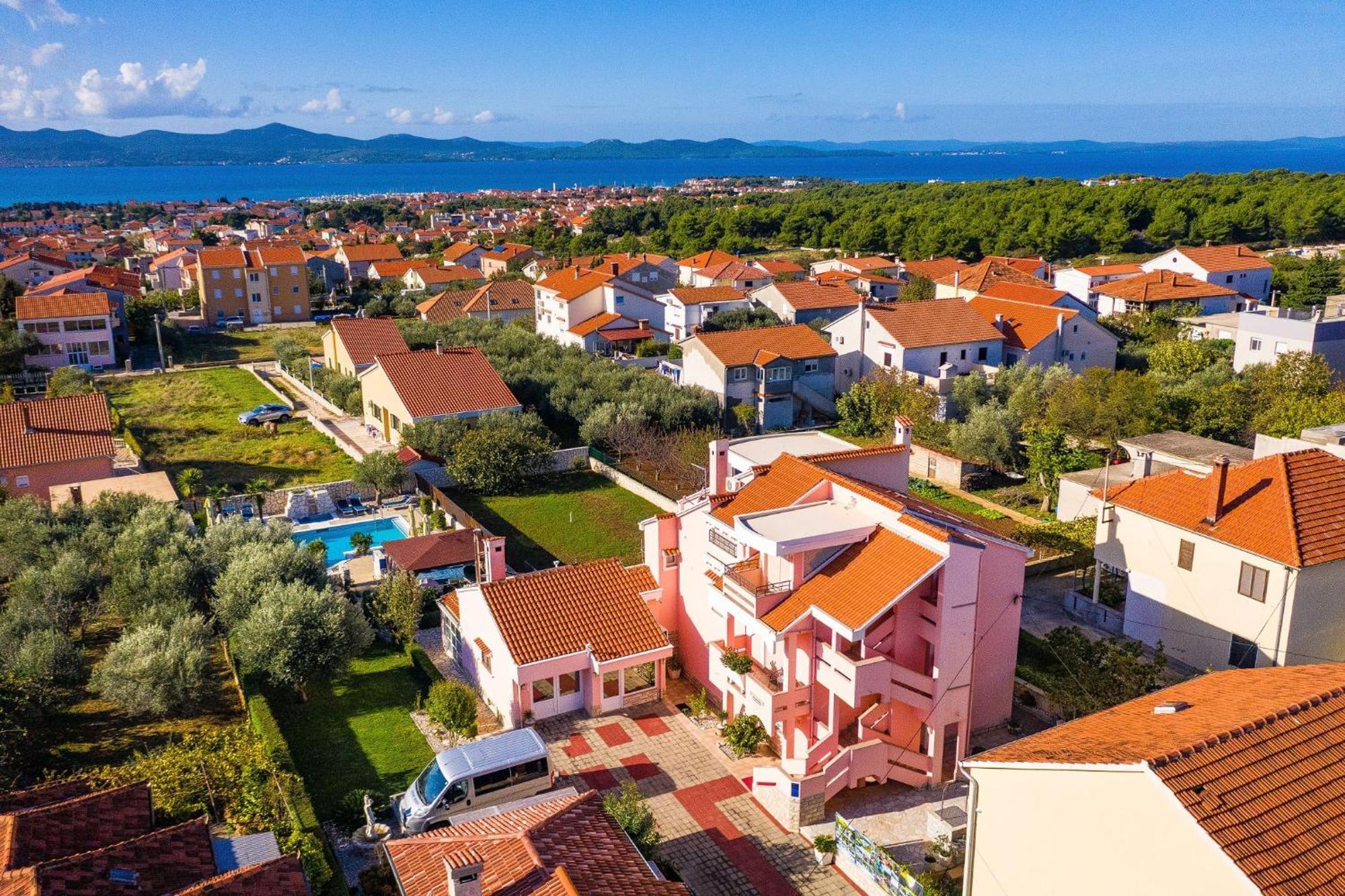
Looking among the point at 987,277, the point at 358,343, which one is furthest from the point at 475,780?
the point at 987,277

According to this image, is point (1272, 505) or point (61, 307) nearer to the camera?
point (1272, 505)

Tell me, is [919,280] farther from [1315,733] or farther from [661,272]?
[1315,733]

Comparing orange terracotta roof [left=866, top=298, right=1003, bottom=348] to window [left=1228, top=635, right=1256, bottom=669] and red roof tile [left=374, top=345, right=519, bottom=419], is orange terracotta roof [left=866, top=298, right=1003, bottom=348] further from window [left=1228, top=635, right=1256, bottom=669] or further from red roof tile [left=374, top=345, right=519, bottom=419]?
window [left=1228, top=635, right=1256, bottom=669]

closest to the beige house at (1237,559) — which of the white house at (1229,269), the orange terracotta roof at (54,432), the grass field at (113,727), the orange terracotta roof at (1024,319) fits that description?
the grass field at (113,727)

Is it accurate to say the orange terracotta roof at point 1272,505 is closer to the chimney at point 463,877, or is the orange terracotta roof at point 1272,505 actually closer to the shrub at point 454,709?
the shrub at point 454,709

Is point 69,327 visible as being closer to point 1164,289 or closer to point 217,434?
point 217,434

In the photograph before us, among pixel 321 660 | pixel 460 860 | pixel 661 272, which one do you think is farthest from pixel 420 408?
pixel 661 272
